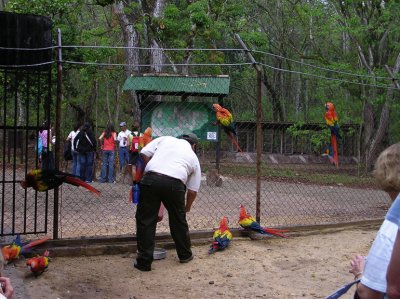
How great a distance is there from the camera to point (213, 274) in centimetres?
585

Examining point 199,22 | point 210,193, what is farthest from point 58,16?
point 210,193

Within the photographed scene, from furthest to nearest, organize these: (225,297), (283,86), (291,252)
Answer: (283,86)
(291,252)
(225,297)

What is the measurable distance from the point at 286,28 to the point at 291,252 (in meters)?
20.3

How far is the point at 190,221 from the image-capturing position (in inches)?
333

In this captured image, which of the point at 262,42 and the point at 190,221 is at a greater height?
the point at 262,42

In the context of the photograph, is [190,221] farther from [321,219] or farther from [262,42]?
[262,42]

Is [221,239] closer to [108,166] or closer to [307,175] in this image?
[108,166]

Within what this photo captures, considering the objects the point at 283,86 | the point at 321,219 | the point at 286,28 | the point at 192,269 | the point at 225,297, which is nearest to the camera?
the point at 225,297

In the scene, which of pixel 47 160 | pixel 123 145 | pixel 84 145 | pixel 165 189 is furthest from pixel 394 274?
pixel 123 145

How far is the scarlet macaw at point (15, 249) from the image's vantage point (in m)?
5.61

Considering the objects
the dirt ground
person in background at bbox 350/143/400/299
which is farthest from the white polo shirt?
person in background at bbox 350/143/400/299

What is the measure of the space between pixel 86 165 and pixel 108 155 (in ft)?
2.51

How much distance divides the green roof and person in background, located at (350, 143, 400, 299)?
10.3 meters

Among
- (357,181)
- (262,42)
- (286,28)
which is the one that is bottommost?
(357,181)
